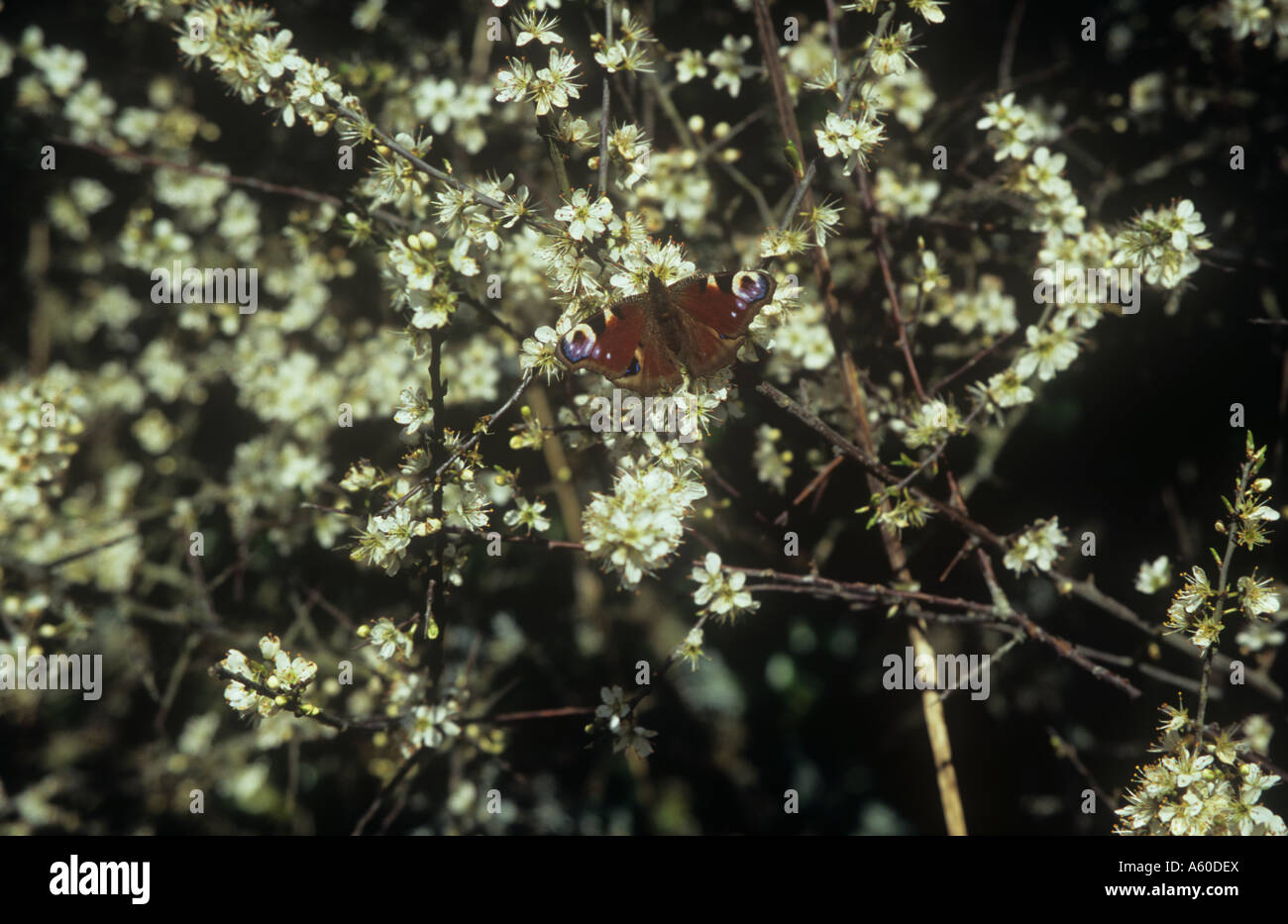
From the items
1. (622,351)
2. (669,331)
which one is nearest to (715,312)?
(669,331)

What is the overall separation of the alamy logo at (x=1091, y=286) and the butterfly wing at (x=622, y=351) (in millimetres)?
1331

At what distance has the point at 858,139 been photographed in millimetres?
1987

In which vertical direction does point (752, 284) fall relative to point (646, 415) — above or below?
above

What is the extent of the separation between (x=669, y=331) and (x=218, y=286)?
89.6 inches

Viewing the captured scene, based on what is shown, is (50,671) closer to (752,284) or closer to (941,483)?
(752,284)

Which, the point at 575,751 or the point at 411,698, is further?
the point at 575,751

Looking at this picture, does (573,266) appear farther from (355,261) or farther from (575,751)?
(575,751)

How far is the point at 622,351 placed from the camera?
1.87 meters
